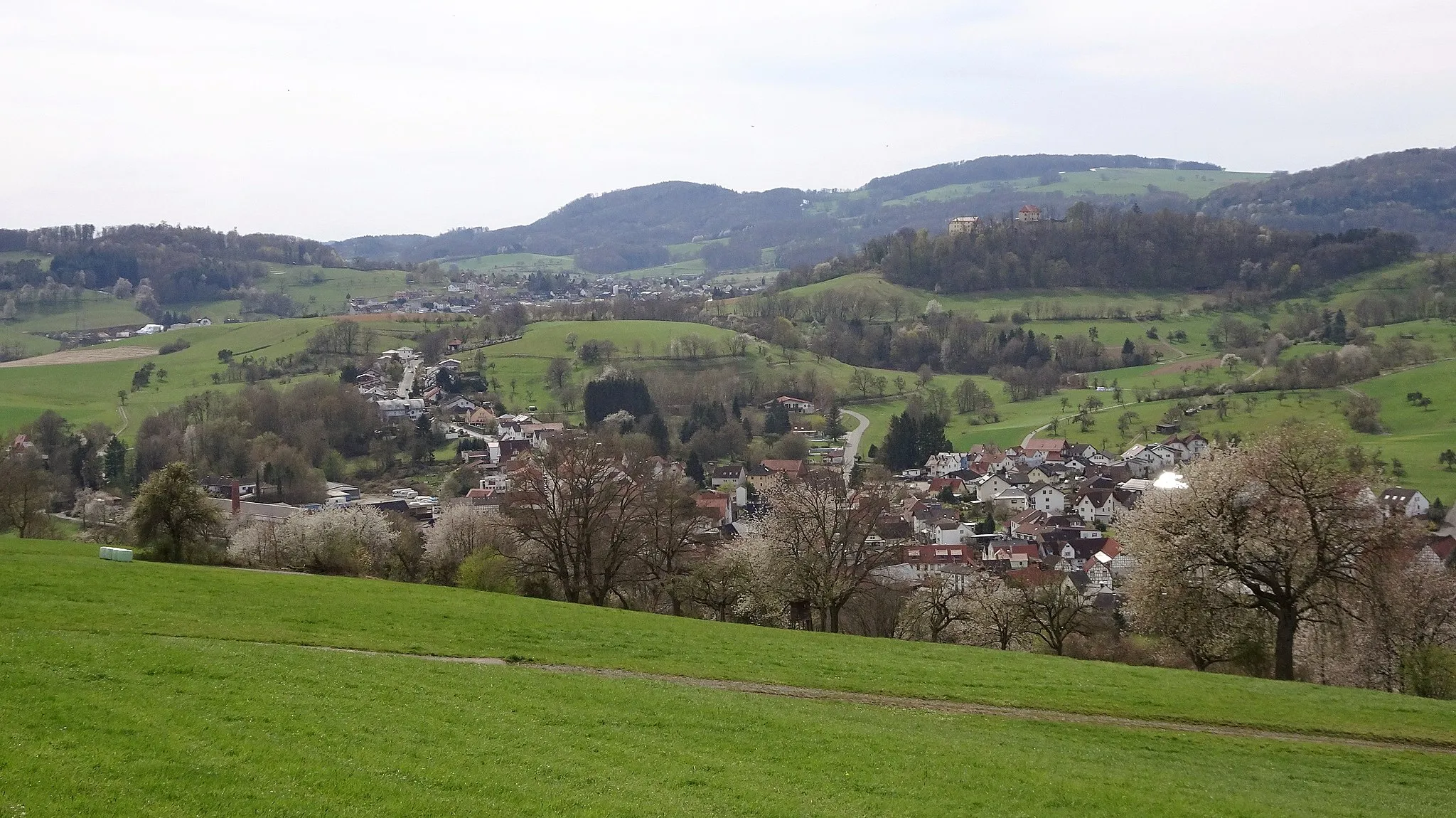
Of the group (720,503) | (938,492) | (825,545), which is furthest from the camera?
(938,492)

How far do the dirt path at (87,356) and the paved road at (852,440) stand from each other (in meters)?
108

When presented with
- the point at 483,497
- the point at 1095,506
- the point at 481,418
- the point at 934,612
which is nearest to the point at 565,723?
the point at 934,612

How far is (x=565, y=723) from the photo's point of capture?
16.7m

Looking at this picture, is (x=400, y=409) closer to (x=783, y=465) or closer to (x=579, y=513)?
(x=783, y=465)

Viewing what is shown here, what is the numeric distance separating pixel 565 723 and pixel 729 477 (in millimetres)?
94765

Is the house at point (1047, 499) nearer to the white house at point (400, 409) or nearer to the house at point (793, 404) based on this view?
the house at point (793, 404)

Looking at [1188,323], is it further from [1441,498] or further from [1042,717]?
[1042,717]

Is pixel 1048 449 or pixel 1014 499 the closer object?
pixel 1014 499

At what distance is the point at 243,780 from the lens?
11.9 m

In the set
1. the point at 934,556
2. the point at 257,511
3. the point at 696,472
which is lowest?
the point at 934,556

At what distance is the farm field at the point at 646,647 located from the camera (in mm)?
22328

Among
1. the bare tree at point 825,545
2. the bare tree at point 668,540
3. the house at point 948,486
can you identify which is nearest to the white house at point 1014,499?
the house at point 948,486

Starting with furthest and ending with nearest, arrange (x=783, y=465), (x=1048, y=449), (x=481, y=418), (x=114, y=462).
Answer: (x=481, y=418) < (x=1048, y=449) < (x=783, y=465) < (x=114, y=462)

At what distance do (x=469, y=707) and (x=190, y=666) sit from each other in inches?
166
